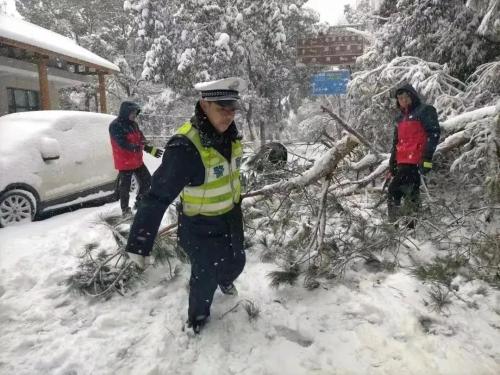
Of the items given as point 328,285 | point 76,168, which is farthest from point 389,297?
point 76,168

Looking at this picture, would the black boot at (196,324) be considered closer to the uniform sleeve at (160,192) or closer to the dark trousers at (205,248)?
the dark trousers at (205,248)

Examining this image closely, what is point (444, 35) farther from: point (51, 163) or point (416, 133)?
point (51, 163)

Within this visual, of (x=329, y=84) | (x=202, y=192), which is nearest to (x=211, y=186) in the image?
(x=202, y=192)

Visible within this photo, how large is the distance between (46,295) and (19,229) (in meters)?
1.99

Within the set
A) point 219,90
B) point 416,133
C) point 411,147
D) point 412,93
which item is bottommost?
point 411,147

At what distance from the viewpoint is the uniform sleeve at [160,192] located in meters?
2.15

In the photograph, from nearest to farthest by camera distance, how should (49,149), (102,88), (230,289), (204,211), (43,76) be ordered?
(204,211) → (230,289) → (49,149) → (43,76) → (102,88)

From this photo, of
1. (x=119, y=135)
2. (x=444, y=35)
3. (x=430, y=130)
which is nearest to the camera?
(x=430, y=130)

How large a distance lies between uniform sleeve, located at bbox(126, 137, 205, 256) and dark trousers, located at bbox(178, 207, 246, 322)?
1.11 feet

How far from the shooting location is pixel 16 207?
16.3ft

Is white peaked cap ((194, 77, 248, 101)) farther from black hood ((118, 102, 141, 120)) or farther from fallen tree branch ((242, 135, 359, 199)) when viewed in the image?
black hood ((118, 102, 141, 120))

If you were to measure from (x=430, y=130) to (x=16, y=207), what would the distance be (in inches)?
204

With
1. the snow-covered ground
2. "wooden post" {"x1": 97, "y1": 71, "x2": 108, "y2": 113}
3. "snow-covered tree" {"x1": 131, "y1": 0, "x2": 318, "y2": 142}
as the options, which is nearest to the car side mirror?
the snow-covered ground

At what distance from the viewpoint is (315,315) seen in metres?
2.69
